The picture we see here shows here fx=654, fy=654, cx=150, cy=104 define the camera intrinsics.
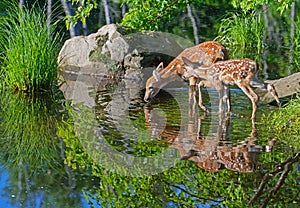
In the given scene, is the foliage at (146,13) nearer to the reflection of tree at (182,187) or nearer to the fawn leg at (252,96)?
the fawn leg at (252,96)

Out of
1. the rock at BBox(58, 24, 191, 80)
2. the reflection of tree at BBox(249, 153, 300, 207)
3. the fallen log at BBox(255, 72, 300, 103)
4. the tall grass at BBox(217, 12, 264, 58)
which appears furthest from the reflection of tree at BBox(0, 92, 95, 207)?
the tall grass at BBox(217, 12, 264, 58)

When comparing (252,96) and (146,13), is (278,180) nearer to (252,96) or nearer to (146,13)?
(252,96)

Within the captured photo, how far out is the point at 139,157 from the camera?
6652 mm

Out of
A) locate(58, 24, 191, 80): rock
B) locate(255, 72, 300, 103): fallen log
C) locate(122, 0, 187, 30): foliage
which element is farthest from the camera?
locate(122, 0, 187, 30): foliage

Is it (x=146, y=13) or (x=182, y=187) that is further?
(x=146, y=13)

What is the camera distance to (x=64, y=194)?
19.0 feet

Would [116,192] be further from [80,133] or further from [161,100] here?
[161,100]

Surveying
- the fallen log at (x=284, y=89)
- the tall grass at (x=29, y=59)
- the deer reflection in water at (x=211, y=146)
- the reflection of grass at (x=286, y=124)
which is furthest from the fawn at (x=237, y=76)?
the tall grass at (x=29, y=59)

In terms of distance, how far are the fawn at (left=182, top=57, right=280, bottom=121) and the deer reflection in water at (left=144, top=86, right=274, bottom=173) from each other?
42cm

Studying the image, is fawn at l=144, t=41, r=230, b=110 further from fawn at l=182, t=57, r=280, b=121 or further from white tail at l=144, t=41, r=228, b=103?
fawn at l=182, t=57, r=280, b=121

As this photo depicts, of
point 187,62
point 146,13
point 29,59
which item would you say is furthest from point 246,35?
point 29,59

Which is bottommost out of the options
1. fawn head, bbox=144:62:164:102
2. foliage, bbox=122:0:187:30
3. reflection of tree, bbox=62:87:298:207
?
reflection of tree, bbox=62:87:298:207

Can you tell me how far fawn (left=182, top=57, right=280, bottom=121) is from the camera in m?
7.89

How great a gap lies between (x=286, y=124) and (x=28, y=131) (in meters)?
2.99
